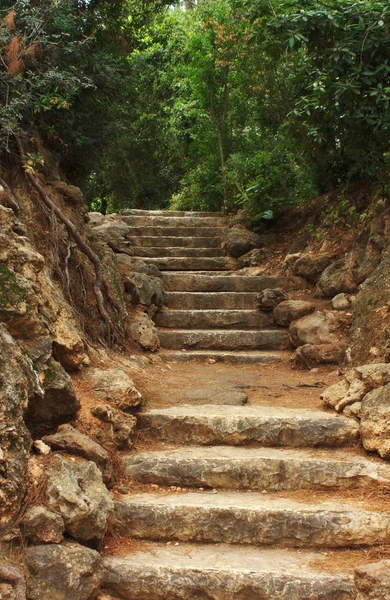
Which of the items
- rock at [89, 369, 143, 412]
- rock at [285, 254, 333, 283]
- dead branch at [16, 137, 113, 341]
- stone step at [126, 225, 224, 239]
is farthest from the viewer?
stone step at [126, 225, 224, 239]

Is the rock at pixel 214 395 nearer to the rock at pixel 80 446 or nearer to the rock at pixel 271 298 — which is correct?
the rock at pixel 80 446

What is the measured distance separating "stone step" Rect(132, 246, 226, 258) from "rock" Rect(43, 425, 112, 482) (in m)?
5.55

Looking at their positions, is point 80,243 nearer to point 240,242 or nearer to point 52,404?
point 52,404

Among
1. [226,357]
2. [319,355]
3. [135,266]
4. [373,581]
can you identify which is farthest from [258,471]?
[135,266]

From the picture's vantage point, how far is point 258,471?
4.44 m

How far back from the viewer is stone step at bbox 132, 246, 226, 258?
9539mm

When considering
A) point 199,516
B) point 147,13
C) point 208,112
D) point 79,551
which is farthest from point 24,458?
point 208,112

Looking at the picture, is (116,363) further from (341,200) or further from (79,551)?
(341,200)

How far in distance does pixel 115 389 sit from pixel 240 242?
4974mm

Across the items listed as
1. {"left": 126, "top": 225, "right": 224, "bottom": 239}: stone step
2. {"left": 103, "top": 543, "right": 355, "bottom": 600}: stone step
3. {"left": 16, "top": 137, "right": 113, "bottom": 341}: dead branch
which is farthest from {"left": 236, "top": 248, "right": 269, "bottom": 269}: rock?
{"left": 103, "top": 543, "right": 355, "bottom": 600}: stone step

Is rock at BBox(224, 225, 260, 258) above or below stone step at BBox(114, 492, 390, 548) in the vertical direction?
above

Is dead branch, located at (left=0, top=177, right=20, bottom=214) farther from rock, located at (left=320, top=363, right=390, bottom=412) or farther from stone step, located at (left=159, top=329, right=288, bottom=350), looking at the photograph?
rock, located at (left=320, top=363, right=390, bottom=412)

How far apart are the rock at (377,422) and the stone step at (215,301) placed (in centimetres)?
343

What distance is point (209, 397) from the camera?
18.3 ft
